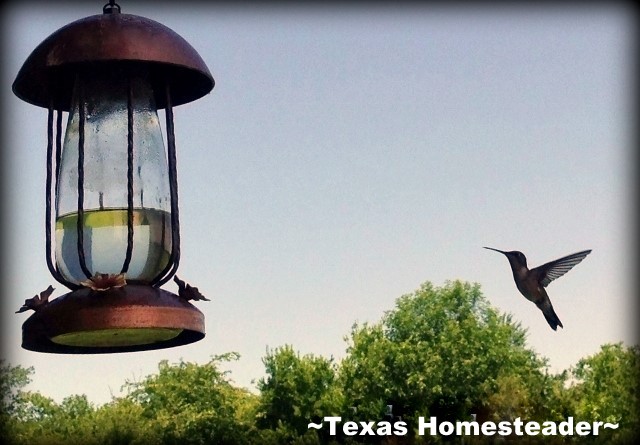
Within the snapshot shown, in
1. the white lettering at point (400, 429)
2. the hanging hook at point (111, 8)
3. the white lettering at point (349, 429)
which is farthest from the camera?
the white lettering at point (400, 429)

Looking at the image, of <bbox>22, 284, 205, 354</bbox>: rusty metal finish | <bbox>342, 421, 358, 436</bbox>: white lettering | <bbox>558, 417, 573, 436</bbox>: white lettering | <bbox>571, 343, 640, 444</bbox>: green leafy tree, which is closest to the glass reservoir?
<bbox>22, 284, 205, 354</bbox>: rusty metal finish

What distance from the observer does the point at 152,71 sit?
419 centimetres

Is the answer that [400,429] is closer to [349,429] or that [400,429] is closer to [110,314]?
[349,429]

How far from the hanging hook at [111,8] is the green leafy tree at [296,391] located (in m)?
36.4

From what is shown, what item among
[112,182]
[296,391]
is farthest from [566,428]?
[112,182]

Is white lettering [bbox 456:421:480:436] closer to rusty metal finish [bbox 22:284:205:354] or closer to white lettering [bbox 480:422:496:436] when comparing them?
white lettering [bbox 480:422:496:436]

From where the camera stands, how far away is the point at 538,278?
23.6ft

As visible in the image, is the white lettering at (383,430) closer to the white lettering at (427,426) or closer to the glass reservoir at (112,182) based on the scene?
the white lettering at (427,426)

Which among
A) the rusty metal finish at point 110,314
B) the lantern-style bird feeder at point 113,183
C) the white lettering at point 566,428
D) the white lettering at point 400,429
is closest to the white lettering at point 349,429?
the white lettering at point 400,429

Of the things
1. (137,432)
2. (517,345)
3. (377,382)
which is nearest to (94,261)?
(137,432)

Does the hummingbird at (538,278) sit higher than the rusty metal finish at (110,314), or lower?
higher

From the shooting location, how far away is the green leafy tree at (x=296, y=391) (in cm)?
4025

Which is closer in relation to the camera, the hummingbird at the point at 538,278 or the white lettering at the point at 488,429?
the hummingbird at the point at 538,278

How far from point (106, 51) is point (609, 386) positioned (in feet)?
132
